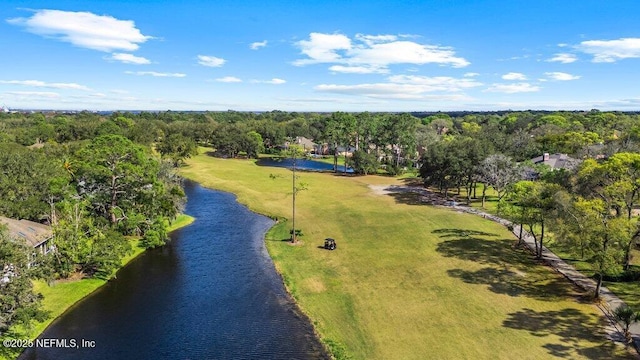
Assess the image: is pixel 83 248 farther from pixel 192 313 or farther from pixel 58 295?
pixel 192 313

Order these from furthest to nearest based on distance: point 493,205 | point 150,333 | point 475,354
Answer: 1. point 493,205
2. point 150,333
3. point 475,354

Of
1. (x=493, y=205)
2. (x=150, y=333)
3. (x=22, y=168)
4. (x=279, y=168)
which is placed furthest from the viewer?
(x=279, y=168)

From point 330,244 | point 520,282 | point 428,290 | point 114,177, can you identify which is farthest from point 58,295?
point 520,282

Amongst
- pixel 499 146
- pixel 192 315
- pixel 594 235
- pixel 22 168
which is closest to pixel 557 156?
pixel 499 146

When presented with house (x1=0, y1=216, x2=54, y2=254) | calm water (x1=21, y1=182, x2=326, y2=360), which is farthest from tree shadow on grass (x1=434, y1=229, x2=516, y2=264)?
house (x1=0, y1=216, x2=54, y2=254)

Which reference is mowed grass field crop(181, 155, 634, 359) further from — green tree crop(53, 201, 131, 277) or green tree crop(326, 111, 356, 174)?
green tree crop(326, 111, 356, 174)

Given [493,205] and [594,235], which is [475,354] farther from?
[493,205]

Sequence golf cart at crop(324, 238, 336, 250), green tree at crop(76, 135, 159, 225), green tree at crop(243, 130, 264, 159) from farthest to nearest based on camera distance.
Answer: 1. green tree at crop(243, 130, 264, 159)
2. green tree at crop(76, 135, 159, 225)
3. golf cart at crop(324, 238, 336, 250)
